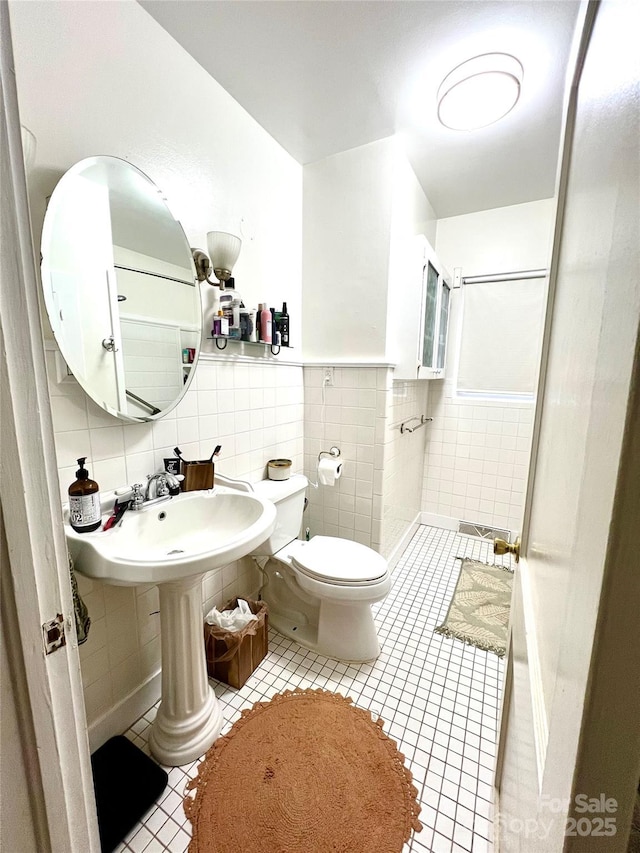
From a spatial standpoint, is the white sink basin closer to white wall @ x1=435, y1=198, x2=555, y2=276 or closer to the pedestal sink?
the pedestal sink

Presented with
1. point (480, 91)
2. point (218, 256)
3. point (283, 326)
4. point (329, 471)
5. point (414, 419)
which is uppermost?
point (480, 91)

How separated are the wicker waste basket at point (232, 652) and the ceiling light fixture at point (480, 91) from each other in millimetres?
2429

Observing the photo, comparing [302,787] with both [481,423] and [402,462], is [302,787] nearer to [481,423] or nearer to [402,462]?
[402,462]

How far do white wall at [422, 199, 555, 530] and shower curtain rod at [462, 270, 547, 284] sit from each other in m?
0.03

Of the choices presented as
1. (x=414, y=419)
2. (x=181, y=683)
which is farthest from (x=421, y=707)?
(x=414, y=419)

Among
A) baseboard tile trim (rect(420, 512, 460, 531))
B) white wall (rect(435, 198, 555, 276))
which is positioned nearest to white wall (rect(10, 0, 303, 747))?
white wall (rect(435, 198, 555, 276))

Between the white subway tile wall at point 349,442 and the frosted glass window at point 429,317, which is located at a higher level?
the frosted glass window at point 429,317

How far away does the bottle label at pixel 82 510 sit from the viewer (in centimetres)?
96

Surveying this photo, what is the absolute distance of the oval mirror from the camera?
997 millimetres

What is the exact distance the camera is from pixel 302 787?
1.04 meters

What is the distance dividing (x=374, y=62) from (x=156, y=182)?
990 mm

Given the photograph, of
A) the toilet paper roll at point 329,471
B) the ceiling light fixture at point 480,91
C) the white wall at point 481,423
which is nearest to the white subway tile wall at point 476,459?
the white wall at point 481,423

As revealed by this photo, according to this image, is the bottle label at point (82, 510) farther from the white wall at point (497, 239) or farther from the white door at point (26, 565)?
the white wall at point (497, 239)

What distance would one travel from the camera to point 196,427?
144cm
